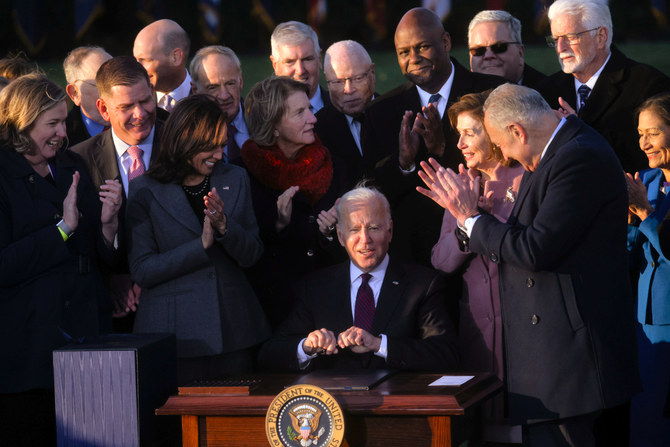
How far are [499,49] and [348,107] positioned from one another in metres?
0.97

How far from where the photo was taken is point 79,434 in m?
2.88

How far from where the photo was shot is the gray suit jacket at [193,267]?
3393 millimetres

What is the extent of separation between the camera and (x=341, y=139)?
445 cm

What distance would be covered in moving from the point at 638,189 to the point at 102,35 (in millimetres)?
5646

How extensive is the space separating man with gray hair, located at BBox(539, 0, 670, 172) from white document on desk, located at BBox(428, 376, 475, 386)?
167cm

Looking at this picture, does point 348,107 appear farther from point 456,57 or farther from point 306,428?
point 456,57

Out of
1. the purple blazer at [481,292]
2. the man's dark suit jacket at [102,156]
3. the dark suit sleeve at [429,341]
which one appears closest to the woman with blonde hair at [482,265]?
the purple blazer at [481,292]

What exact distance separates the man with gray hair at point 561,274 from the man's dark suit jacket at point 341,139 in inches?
49.0

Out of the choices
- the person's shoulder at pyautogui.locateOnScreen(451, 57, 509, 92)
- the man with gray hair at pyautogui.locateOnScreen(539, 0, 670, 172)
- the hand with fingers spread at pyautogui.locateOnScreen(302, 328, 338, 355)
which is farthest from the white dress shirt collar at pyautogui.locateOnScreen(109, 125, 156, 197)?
the man with gray hair at pyautogui.locateOnScreen(539, 0, 670, 172)

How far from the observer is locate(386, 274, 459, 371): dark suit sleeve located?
321 centimetres

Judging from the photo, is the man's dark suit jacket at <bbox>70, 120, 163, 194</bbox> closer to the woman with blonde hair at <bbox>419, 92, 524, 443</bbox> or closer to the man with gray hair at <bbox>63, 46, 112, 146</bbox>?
the man with gray hair at <bbox>63, 46, 112, 146</bbox>

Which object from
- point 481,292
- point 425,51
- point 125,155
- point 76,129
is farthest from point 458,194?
point 76,129

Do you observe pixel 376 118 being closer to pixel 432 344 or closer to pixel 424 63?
pixel 424 63

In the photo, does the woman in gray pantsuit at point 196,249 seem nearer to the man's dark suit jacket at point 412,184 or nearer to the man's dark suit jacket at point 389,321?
the man's dark suit jacket at point 389,321
